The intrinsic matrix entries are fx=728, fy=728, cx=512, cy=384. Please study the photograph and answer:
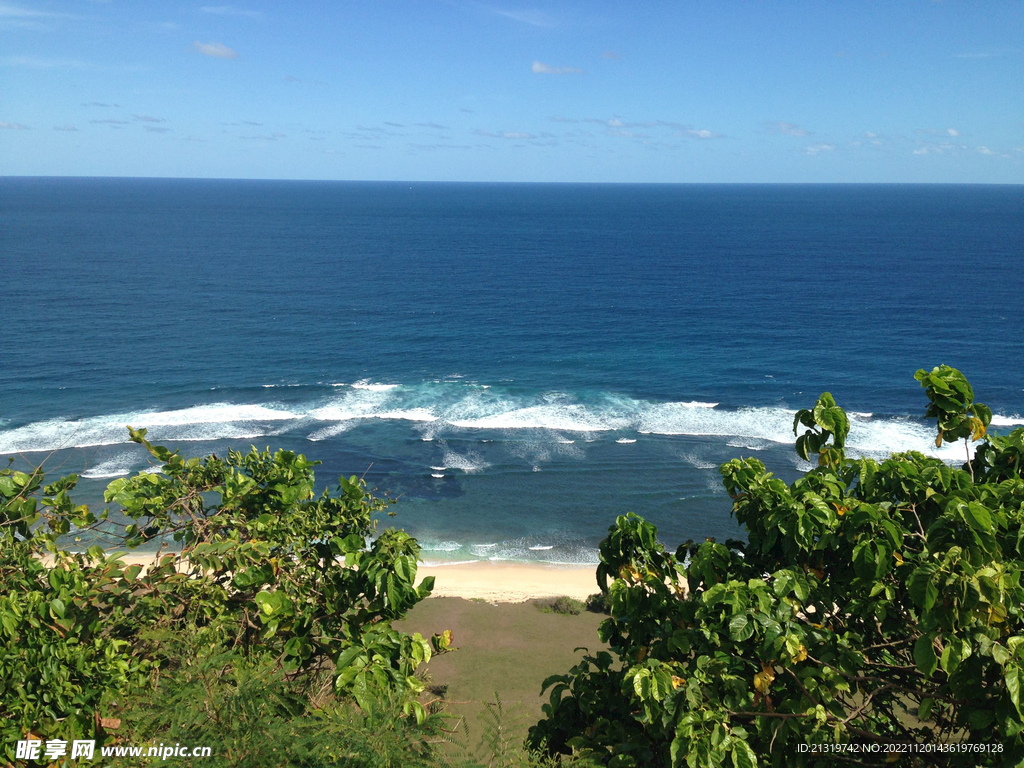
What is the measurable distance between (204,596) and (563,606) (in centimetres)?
2135

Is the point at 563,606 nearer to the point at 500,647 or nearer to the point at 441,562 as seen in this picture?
the point at 500,647

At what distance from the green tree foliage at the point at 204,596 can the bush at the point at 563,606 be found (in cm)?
1881

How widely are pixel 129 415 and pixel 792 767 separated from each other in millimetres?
49503

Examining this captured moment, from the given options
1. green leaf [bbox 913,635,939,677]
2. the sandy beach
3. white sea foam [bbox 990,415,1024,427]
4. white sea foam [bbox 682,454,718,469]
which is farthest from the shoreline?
white sea foam [bbox 990,415,1024,427]

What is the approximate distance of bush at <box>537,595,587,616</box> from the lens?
2883cm

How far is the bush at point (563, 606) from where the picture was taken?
28.8m

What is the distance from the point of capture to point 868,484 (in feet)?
30.7

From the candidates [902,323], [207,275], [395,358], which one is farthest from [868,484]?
[207,275]

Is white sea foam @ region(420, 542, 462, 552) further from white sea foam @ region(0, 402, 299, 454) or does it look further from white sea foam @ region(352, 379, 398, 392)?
white sea foam @ region(352, 379, 398, 392)

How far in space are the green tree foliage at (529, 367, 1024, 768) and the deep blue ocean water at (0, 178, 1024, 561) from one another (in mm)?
14713

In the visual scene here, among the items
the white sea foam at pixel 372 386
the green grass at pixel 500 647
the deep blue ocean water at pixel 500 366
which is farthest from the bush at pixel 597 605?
the white sea foam at pixel 372 386

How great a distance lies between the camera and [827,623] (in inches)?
353

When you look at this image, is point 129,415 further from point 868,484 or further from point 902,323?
point 902,323

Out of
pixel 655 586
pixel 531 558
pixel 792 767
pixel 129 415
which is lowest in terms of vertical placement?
pixel 531 558
